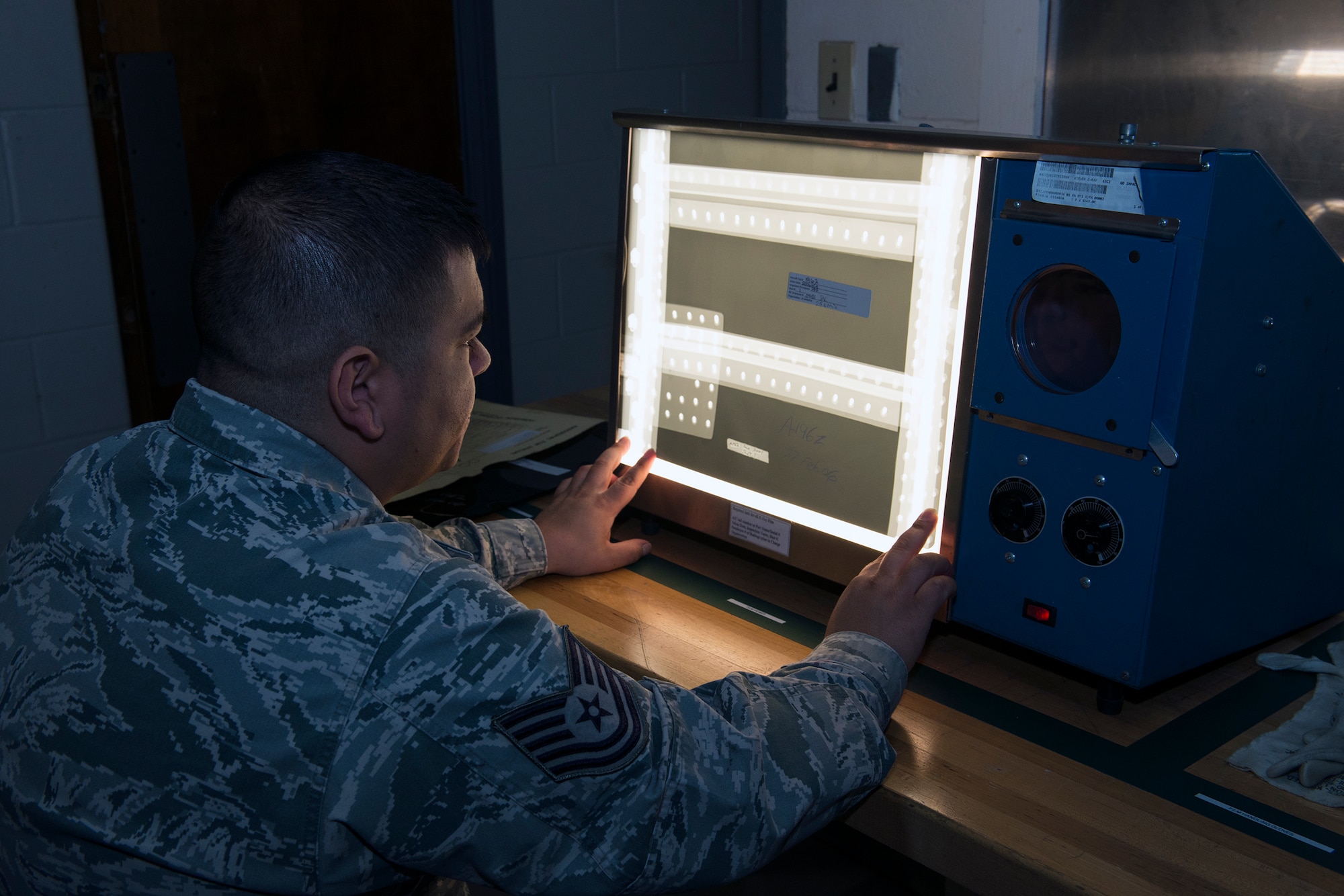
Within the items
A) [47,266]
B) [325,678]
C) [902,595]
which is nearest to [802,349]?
[902,595]

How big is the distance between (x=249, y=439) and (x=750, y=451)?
1.83 ft

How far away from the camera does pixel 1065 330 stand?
37.7 inches

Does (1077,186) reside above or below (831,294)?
above

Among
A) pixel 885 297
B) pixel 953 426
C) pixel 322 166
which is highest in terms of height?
pixel 322 166

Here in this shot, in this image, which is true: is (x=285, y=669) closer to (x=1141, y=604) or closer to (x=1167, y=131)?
(x=1141, y=604)

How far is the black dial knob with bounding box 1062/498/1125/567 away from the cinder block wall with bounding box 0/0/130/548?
185cm

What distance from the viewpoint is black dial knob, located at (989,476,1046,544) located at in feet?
3.15

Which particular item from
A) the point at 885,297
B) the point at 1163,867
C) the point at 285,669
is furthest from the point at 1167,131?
the point at 285,669

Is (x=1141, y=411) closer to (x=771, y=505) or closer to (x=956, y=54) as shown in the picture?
(x=771, y=505)

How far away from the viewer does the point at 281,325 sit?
0.81 metres

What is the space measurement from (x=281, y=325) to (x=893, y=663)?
1.80ft

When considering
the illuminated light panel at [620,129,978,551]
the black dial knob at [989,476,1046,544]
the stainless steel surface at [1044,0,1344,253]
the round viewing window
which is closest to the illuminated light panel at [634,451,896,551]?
the illuminated light panel at [620,129,978,551]

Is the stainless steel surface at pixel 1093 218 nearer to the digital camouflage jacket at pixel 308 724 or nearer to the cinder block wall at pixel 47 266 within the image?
the digital camouflage jacket at pixel 308 724

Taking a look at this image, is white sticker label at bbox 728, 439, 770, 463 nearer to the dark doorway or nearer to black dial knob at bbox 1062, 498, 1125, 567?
black dial knob at bbox 1062, 498, 1125, 567
